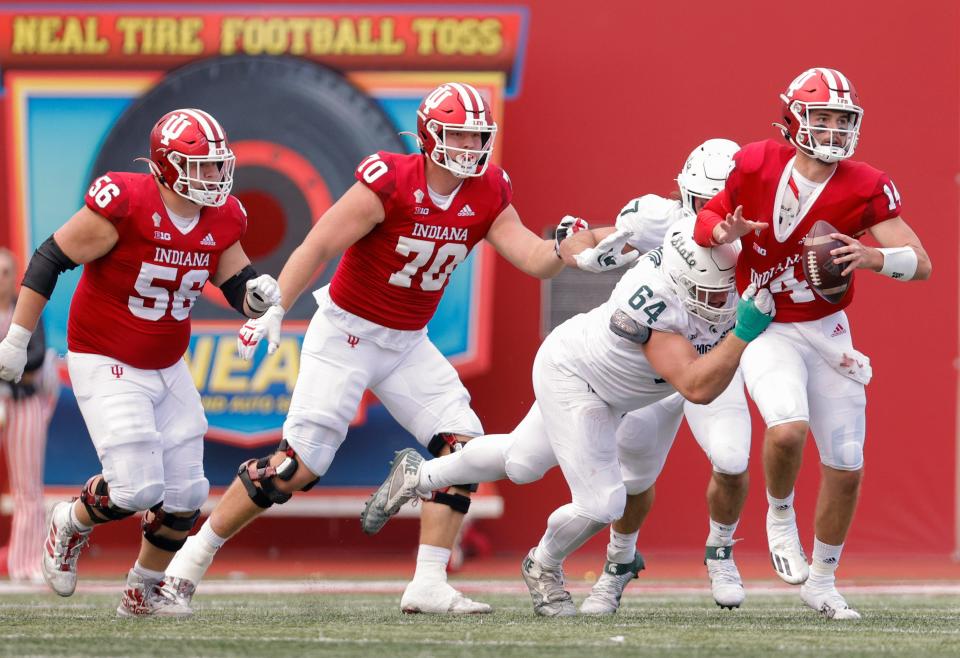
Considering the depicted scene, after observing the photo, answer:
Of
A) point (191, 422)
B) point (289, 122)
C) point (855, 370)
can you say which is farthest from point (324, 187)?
point (855, 370)

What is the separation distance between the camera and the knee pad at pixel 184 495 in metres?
5.25

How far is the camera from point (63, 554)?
5.33 m

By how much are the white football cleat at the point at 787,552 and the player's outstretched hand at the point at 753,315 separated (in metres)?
1.09

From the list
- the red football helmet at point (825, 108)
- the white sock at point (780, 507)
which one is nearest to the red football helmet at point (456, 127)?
the red football helmet at point (825, 108)

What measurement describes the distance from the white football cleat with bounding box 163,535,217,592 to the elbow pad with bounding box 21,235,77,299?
1001mm

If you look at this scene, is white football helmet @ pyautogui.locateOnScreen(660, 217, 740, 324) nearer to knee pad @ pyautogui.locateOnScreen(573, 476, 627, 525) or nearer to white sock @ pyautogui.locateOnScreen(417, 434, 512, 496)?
knee pad @ pyautogui.locateOnScreen(573, 476, 627, 525)

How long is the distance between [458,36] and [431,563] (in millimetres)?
3810

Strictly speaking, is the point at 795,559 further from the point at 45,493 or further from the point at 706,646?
the point at 45,493

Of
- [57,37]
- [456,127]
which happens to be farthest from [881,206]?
[57,37]

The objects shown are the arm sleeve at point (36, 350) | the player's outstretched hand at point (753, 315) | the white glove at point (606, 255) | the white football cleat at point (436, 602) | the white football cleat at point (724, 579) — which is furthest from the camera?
the arm sleeve at point (36, 350)

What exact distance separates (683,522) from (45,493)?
3573 millimetres

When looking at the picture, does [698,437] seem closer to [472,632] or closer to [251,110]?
[472,632]

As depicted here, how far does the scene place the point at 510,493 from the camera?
891cm

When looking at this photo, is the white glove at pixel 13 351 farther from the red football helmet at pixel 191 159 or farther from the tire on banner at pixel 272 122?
the tire on banner at pixel 272 122
